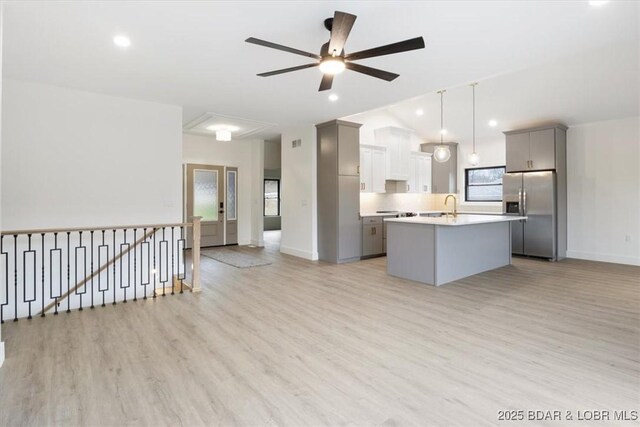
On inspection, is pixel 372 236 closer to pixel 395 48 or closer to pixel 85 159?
pixel 395 48

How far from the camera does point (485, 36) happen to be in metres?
3.15

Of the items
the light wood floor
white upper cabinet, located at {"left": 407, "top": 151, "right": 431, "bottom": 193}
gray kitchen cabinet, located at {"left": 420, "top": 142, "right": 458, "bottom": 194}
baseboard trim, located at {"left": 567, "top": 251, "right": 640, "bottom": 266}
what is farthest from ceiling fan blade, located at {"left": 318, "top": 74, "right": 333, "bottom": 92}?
baseboard trim, located at {"left": 567, "top": 251, "right": 640, "bottom": 266}

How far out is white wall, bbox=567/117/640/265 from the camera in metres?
6.34

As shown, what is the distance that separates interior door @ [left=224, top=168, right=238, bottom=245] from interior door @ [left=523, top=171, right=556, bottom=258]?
6859 mm

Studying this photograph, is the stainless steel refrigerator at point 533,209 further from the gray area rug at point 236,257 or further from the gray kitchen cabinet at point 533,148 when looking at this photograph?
the gray area rug at point 236,257

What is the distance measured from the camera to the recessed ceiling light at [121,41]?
3145 mm

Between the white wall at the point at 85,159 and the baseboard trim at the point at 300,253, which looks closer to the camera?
the white wall at the point at 85,159

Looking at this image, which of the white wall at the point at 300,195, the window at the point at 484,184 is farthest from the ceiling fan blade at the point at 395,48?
the window at the point at 484,184

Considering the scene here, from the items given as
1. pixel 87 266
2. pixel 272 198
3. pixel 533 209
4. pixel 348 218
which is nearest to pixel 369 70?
pixel 348 218

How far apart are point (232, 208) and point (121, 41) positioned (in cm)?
604

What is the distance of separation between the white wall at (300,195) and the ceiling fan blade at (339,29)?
432 centimetres

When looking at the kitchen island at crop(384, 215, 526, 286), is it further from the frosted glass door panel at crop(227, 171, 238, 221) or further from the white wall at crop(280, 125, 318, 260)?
the frosted glass door panel at crop(227, 171, 238, 221)

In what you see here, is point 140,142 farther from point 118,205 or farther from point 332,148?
point 332,148

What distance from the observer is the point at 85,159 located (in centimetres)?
467
